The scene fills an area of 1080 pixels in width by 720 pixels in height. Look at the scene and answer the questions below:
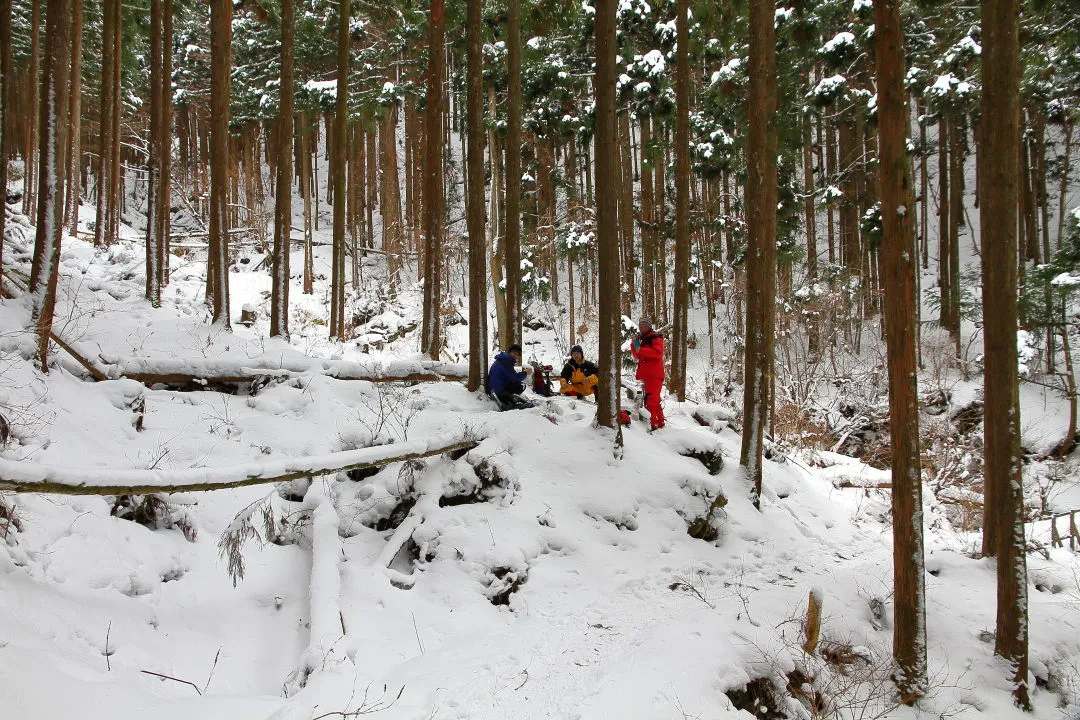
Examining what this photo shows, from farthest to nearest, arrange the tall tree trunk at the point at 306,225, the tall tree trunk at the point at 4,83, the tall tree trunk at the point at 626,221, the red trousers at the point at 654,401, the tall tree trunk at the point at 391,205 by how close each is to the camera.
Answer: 1. the tall tree trunk at the point at 391,205
2. the tall tree trunk at the point at 306,225
3. the tall tree trunk at the point at 626,221
4. the tall tree trunk at the point at 4,83
5. the red trousers at the point at 654,401

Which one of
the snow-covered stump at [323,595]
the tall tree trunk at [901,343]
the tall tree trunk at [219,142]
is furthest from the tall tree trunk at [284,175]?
the tall tree trunk at [901,343]

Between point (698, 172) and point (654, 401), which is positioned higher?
point (698, 172)

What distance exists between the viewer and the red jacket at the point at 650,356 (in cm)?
901

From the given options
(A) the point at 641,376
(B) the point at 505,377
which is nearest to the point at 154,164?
(B) the point at 505,377

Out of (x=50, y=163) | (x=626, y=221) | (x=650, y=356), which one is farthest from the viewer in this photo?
(x=626, y=221)

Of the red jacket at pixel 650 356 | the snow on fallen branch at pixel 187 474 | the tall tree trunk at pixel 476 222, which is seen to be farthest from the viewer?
the tall tree trunk at pixel 476 222

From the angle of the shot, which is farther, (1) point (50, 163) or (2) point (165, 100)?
(2) point (165, 100)

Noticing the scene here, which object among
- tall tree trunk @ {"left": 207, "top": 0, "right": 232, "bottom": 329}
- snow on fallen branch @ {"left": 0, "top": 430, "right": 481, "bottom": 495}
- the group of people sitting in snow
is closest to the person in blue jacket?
the group of people sitting in snow

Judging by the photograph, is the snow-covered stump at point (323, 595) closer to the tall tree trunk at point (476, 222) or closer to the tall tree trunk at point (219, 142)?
the tall tree trunk at point (476, 222)

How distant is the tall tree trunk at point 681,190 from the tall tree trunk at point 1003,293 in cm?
552

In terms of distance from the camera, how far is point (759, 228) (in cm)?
827

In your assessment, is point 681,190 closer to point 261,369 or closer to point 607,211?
→ point 607,211

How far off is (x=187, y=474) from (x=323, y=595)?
1.47 m

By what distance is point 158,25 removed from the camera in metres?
12.4
